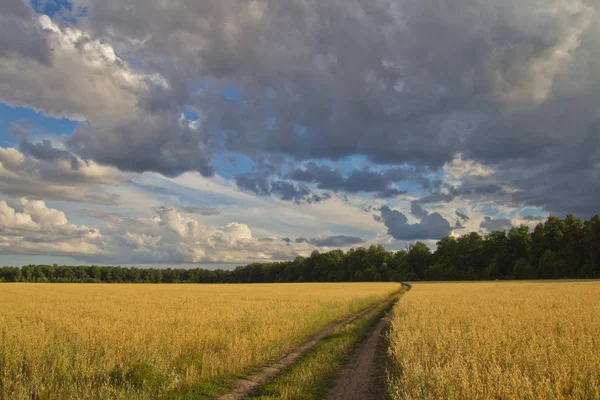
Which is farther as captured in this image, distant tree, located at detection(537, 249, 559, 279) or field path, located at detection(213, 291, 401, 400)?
distant tree, located at detection(537, 249, 559, 279)

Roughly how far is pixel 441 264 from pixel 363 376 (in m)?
122

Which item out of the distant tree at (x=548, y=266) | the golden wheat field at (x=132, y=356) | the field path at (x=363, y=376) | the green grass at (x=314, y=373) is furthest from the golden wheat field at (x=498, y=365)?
the distant tree at (x=548, y=266)

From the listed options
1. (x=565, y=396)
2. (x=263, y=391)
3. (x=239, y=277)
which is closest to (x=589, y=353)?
(x=565, y=396)

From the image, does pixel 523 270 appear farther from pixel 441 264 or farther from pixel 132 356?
pixel 132 356

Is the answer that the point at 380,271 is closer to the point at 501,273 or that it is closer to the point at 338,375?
the point at 501,273

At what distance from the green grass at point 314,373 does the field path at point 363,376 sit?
0.28 meters

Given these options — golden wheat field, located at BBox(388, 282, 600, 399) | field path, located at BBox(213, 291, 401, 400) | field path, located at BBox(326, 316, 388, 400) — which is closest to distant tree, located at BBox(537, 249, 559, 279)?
golden wheat field, located at BBox(388, 282, 600, 399)

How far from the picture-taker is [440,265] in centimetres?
12269

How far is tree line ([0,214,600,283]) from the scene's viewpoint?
95.5 metres

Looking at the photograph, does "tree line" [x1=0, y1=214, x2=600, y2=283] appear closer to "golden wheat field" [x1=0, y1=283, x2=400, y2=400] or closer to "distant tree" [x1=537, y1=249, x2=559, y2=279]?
"distant tree" [x1=537, y1=249, x2=559, y2=279]

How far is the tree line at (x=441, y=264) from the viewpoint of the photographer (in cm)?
9550

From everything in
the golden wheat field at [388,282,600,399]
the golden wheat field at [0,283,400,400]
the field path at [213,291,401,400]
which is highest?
the golden wheat field at [388,282,600,399]

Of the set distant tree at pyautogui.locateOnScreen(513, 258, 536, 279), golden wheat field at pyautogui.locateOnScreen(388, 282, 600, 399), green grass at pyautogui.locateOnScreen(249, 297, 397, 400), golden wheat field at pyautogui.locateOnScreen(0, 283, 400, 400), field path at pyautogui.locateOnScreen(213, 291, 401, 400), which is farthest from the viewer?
distant tree at pyautogui.locateOnScreen(513, 258, 536, 279)

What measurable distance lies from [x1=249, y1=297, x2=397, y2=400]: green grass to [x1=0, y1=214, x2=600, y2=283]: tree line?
98.8 meters
